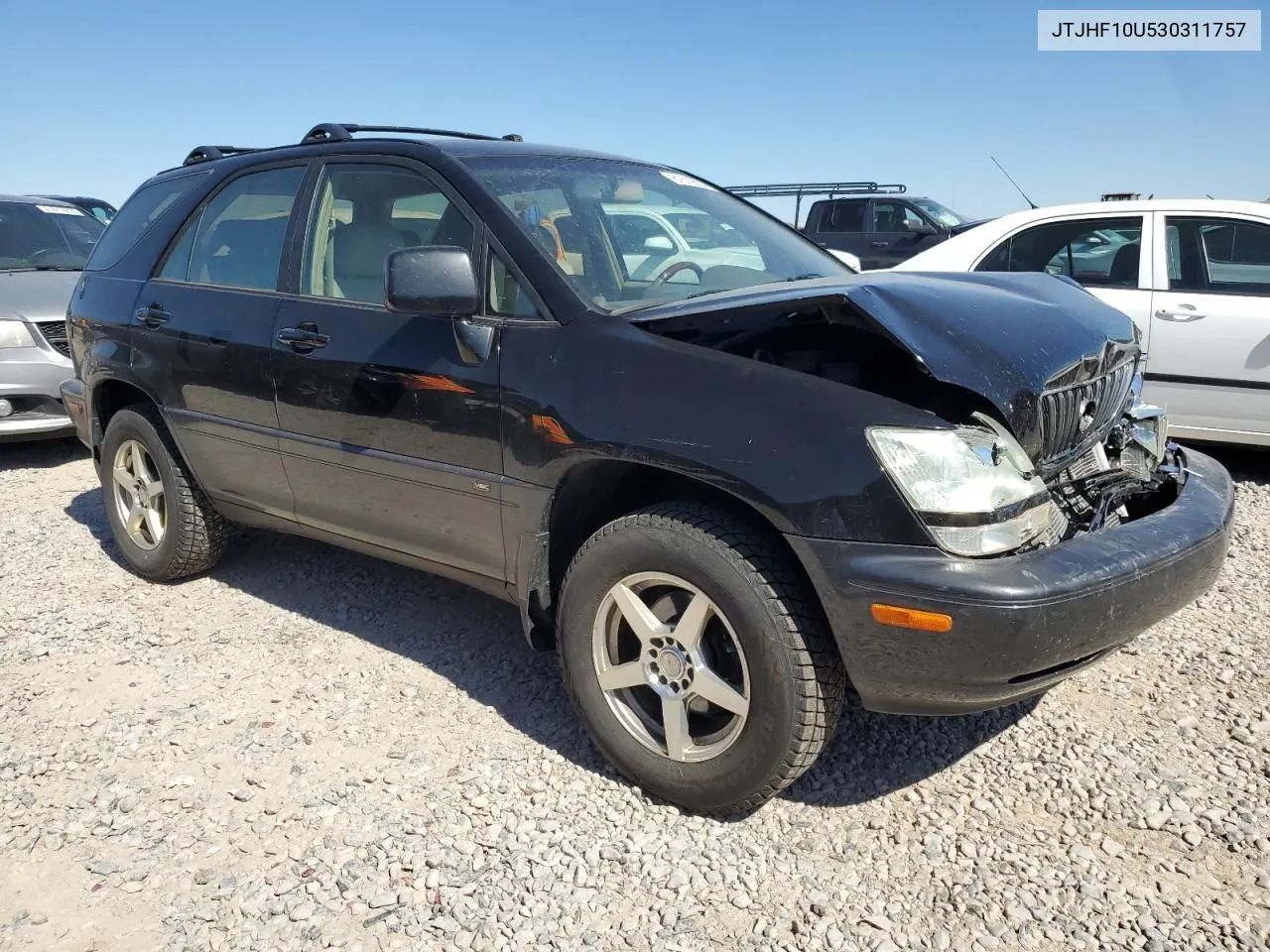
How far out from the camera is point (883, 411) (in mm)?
2195

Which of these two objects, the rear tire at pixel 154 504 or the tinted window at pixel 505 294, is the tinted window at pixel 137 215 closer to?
the rear tire at pixel 154 504

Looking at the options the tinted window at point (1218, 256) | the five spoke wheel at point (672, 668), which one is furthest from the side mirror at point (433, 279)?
the tinted window at point (1218, 256)

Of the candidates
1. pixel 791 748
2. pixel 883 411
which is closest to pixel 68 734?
pixel 791 748

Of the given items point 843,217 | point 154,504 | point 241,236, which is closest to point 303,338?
point 241,236

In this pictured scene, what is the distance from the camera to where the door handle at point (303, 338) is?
329 cm

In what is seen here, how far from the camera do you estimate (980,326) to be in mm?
2436

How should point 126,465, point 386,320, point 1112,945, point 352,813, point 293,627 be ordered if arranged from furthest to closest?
point 126,465 → point 293,627 → point 386,320 → point 352,813 → point 1112,945

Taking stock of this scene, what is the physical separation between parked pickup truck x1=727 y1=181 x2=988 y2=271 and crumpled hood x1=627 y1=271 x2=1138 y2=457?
1136 centimetres

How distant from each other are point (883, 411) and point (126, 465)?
12.2 feet

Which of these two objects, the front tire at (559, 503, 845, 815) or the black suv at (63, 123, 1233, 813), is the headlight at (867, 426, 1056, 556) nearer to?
the black suv at (63, 123, 1233, 813)

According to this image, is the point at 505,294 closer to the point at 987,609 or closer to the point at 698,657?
the point at 698,657

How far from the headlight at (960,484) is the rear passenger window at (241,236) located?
8.07ft

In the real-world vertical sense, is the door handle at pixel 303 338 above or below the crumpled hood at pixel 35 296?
below

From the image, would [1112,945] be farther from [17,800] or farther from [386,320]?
[17,800]
